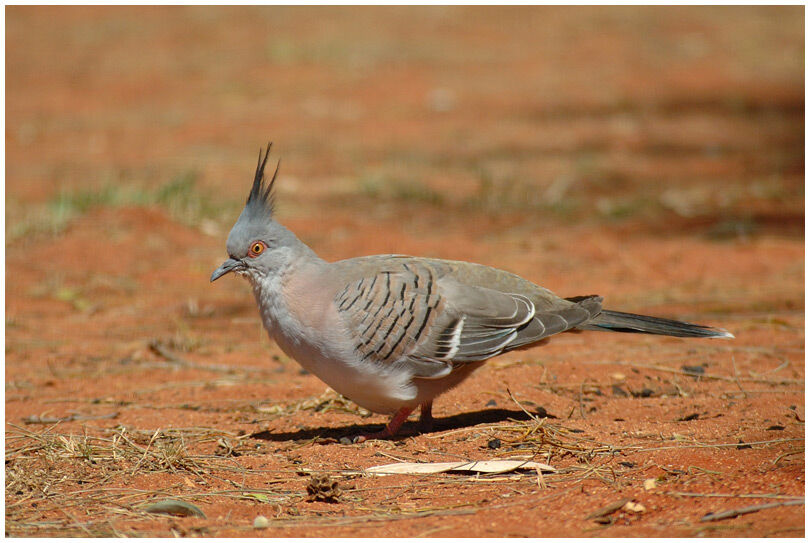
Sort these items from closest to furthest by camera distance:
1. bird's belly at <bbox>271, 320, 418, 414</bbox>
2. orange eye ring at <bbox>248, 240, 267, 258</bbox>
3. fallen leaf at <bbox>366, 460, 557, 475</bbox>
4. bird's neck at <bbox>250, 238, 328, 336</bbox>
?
1. fallen leaf at <bbox>366, 460, 557, 475</bbox>
2. bird's belly at <bbox>271, 320, 418, 414</bbox>
3. bird's neck at <bbox>250, 238, 328, 336</bbox>
4. orange eye ring at <bbox>248, 240, 267, 258</bbox>

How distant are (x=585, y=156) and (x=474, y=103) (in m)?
3.37

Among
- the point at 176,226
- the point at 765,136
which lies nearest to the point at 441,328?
the point at 176,226

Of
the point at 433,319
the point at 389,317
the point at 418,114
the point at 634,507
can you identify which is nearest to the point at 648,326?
the point at 433,319

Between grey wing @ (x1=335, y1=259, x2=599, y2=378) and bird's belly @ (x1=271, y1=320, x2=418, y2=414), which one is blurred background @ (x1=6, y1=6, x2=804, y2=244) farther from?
bird's belly @ (x1=271, y1=320, x2=418, y2=414)

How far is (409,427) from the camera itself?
5.11m

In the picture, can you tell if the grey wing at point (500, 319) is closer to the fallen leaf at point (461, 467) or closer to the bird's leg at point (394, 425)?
the bird's leg at point (394, 425)

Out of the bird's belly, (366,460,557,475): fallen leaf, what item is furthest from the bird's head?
(366,460,557,475): fallen leaf

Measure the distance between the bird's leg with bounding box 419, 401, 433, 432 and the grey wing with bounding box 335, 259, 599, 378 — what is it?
33 cm

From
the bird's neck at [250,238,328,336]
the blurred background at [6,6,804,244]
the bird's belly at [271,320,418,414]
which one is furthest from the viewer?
the blurred background at [6,6,804,244]

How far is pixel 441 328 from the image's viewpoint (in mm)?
4699

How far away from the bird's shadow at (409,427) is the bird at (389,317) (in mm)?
100

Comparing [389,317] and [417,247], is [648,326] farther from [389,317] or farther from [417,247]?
[417,247]

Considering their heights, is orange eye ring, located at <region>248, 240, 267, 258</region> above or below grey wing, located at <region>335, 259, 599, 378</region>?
above

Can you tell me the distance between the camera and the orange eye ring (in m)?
4.76
